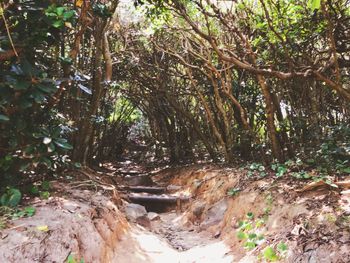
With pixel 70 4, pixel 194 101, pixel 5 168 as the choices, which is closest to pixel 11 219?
pixel 5 168

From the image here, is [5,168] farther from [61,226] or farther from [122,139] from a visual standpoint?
[122,139]

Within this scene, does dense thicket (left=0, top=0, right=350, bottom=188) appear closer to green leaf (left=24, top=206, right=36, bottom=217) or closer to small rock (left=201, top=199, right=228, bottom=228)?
green leaf (left=24, top=206, right=36, bottom=217)

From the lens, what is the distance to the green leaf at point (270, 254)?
10.9ft

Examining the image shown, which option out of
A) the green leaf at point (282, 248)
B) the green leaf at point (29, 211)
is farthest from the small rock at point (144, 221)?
the green leaf at point (282, 248)

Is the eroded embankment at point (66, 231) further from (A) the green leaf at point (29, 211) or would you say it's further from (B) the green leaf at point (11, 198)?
(B) the green leaf at point (11, 198)

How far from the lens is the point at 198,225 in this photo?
569 cm

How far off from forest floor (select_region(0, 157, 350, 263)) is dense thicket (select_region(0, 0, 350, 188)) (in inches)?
25.9

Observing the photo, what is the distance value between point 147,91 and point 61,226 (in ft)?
25.6

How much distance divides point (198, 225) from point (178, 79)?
17.2ft

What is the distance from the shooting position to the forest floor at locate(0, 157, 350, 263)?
3.03 meters

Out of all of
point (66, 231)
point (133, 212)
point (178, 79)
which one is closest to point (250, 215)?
point (133, 212)

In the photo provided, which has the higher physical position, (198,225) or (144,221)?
(144,221)

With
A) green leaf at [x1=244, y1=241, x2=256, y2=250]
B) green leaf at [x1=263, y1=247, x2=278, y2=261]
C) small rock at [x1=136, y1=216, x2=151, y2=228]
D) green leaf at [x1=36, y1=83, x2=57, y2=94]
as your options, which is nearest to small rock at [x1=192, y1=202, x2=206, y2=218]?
small rock at [x1=136, y1=216, x2=151, y2=228]

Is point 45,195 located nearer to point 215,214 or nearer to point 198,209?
point 215,214
